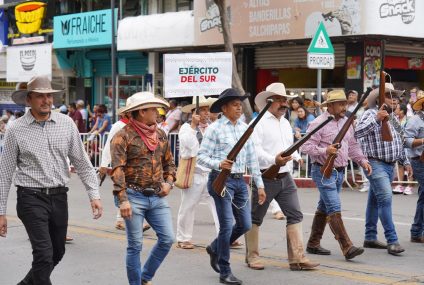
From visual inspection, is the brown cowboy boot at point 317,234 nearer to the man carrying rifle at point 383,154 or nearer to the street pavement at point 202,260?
the street pavement at point 202,260

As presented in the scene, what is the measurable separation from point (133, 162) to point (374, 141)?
3.49 metres

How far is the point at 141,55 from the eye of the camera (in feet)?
93.6

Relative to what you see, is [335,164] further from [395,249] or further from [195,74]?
[195,74]

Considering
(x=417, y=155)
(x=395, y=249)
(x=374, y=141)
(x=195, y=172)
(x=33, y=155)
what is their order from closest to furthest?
1. (x=33, y=155)
2. (x=395, y=249)
3. (x=374, y=141)
4. (x=417, y=155)
5. (x=195, y=172)

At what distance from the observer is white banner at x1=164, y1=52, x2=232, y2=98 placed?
13.4m

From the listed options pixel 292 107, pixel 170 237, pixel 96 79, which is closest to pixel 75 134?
pixel 170 237

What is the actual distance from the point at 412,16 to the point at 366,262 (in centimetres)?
1198

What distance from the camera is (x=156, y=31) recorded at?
2528cm

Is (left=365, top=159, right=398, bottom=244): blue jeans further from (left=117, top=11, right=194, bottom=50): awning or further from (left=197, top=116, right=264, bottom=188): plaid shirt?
(left=117, top=11, right=194, bottom=50): awning

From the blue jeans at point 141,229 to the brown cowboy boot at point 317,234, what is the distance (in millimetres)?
2667

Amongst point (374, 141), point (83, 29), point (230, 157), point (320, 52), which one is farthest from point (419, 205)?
point (83, 29)

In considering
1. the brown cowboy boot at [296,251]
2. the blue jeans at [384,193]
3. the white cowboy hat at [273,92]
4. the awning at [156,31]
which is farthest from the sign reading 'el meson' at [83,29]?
the brown cowboy boot at [296,251]

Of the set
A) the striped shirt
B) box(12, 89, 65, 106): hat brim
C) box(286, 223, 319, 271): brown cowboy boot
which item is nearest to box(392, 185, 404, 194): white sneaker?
box(286, 223, 319, 271): brown cowboy boot

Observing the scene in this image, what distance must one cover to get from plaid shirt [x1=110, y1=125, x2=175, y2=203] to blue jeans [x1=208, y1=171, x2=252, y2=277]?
93 cm
